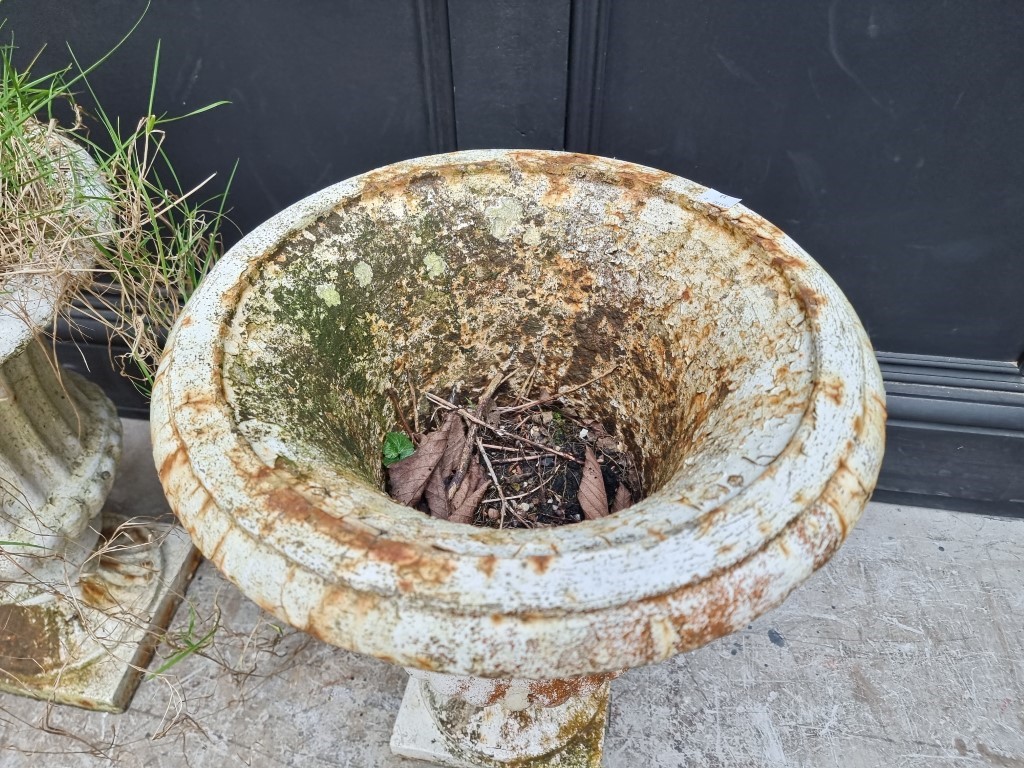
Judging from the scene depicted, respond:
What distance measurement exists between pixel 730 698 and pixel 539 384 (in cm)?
89

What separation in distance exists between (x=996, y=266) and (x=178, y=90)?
81.4 inches

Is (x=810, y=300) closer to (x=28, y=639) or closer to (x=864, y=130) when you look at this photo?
(x=864, y=130)

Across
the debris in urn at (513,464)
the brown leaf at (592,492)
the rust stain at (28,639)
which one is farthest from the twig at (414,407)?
the rust stain at (28,639)

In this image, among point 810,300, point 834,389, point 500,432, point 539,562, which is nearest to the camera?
point 539,562

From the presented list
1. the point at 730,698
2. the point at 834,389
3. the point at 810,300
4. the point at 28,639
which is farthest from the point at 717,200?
the point at 28,639

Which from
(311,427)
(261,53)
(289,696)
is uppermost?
(261,53)

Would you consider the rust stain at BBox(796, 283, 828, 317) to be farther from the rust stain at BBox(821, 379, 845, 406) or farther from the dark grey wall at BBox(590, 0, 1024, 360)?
the dark grey wall at BBox(590, 0, 1024, 360)

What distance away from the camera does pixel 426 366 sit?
1.38 metres

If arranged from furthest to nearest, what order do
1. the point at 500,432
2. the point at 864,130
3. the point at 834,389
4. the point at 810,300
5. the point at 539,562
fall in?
the point at 864,130
the point at 500,432
the point at 810,300
the point at 834,389
the point at 539,562

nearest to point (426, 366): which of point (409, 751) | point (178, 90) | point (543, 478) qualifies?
point (543, 478)

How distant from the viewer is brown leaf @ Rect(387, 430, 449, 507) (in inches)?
51.8

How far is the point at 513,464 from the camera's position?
4.80 feet

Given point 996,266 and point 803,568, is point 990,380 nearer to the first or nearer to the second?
point 996,266

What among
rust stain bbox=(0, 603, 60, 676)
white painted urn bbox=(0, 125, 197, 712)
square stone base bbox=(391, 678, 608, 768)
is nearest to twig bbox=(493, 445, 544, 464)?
square stone base bbox=(391, 678, 608, 768)
